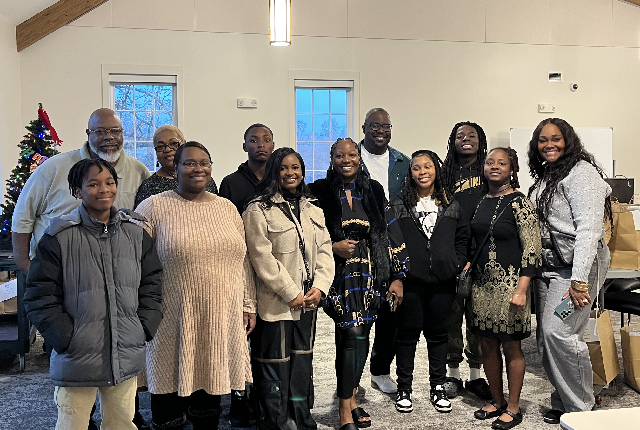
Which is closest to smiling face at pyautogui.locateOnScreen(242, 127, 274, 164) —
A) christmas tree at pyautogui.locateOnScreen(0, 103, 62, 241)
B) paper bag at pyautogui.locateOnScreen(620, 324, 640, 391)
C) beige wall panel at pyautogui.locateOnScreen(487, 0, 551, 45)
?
paper bag at pyautogui.locateOnScreen(620, 324, 640, 391)

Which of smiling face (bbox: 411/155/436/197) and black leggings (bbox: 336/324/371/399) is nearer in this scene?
black leggings (bbox: 336/324/371/399)

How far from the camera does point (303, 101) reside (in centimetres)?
823

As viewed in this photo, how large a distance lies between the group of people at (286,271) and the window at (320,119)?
14.7 ft

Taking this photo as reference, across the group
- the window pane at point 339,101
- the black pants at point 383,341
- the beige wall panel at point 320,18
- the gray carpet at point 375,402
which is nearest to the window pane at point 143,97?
the beige wall panel at point 320,18

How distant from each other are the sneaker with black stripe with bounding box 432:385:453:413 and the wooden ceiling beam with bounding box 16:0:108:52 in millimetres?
6063

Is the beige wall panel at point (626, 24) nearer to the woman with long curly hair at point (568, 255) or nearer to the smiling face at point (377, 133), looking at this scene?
the smiling face at point (377, 133)

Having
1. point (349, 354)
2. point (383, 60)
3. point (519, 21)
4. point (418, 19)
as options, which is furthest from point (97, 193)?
point (519, 21)

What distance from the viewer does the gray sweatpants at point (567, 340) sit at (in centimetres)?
324

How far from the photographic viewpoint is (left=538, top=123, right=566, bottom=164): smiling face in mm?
3328

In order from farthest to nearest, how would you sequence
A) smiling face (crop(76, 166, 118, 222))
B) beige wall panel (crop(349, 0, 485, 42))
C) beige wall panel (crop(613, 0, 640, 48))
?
beige wall panel (crop(613, 0, 640, 48)), beige wall panel (crop(349, 0, 485, 42)), smiling face (crop(76, 166, 118, 222))

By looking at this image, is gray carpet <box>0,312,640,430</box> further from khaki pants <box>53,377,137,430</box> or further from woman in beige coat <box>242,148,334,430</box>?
khaki pants <box>53,377,137,430</box>

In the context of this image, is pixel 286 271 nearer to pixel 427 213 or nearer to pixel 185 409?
pixel 185 409

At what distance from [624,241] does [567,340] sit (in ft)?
3.34

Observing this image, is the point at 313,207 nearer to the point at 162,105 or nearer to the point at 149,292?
the point at 149,292
